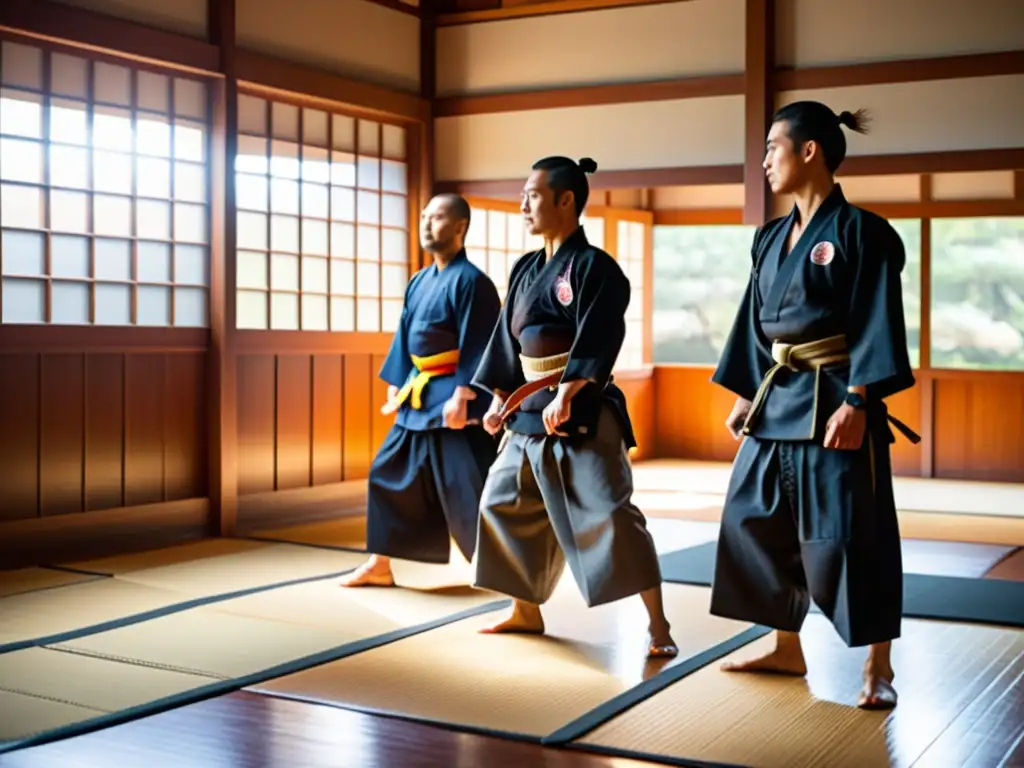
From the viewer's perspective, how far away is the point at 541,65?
270 inches

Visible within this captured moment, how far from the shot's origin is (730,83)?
6367 mm

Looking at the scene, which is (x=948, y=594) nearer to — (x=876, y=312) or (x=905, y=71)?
(x=876, y=312)

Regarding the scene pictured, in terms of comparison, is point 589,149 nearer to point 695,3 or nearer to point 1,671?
point 695,3

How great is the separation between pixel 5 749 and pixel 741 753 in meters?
1.51

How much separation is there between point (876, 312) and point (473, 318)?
177 cm

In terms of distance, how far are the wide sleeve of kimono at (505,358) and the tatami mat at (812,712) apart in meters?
1.02

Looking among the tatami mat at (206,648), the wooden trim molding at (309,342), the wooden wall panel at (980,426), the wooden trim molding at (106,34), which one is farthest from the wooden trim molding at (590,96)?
the wooden wall panel at (980,426)

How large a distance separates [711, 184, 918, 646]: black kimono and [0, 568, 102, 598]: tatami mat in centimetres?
241

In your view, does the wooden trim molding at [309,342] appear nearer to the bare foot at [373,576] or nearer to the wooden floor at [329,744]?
the bare foot at [373,576]

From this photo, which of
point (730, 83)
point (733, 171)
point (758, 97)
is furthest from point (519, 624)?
point (730, 83)

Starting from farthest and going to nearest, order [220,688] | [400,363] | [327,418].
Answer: [327,418] < [400,363] < [220,688]

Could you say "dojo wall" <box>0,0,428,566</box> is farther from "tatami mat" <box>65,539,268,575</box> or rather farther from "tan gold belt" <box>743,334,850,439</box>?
"tan gold belt" <box>743,334,850,439</box>

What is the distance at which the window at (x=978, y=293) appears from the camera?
871 centimetres

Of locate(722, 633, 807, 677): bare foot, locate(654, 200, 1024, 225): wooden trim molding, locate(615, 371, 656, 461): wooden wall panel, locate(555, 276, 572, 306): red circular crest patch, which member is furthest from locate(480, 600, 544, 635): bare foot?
locate(615, 371, 656, 461): wooden wall panel
